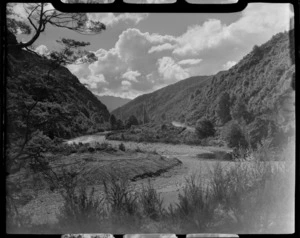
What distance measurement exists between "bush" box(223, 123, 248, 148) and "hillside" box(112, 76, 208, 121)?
0.41 m

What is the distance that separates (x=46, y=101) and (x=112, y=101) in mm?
536

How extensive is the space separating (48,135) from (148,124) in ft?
2.68

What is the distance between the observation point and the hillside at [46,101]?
4285 millimetres

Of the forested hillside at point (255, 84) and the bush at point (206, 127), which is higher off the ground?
the forested hillside at point (255, 84)

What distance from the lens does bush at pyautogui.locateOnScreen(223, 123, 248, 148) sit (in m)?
4.43

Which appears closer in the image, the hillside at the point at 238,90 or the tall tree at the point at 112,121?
the hillside at the point at 238,90

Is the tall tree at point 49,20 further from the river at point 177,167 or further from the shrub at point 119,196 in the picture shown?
the shrub at point 119,196

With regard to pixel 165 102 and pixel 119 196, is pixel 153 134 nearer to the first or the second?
pixel 165 102

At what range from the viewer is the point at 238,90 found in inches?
175

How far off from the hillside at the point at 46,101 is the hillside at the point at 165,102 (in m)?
0.21

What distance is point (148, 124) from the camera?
4.46 meters

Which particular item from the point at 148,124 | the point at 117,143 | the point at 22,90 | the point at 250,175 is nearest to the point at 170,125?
the point at 148,124

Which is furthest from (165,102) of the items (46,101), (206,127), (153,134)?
(46,101)

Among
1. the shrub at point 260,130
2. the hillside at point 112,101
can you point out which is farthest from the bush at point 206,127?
the hillside at point 112,101
